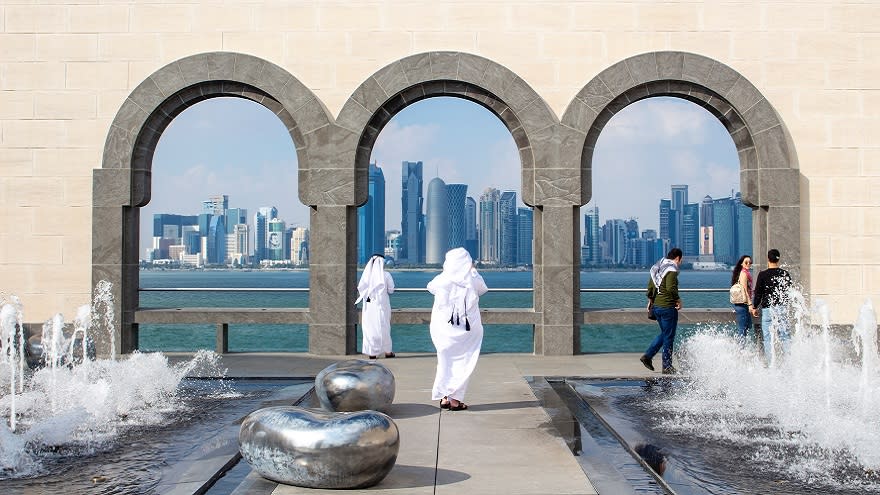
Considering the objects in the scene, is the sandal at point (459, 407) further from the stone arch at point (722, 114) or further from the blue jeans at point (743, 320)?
the stone arch at point (722, 114)

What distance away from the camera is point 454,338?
30.9 ft

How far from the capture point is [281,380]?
11.8 m

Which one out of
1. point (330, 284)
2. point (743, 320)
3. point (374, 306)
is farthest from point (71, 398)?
point (743, 320)

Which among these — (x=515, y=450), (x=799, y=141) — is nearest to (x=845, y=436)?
(x=515, y=450)

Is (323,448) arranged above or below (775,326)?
below

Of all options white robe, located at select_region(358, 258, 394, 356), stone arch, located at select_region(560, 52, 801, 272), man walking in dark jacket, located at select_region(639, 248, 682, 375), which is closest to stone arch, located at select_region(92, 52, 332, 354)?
white robe, located at select_region(358, 258, 394, 356)

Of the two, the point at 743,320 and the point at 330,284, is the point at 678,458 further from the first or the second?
the point at 330,284

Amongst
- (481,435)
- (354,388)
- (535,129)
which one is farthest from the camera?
(535,129)

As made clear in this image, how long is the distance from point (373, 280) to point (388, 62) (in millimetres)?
3801

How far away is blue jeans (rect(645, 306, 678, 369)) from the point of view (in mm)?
12414

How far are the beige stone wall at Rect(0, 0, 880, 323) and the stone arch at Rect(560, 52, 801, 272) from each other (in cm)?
25

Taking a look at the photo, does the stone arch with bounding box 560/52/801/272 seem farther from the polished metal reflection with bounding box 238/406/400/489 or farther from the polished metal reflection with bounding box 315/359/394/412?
the polished metal reflection with bounding box 238/406/400/489

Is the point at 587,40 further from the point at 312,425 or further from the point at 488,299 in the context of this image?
the point at 488,299

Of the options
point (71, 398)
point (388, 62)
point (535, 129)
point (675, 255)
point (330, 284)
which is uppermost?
point (388, 62)
